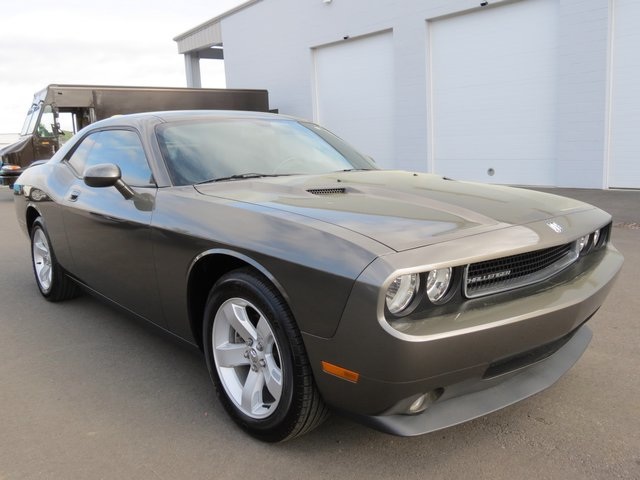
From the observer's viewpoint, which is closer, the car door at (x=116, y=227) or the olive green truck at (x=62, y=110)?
the car door at (x=116, y=227)

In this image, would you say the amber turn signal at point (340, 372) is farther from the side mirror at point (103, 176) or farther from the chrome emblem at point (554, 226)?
the side mirror at point (103, 176)

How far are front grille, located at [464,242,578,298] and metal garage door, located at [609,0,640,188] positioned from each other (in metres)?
9.24

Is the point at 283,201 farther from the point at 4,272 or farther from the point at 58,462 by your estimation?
the point at 4,272

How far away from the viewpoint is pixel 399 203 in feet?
8.53

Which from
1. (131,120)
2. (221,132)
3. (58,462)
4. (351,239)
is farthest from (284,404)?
(131,120)

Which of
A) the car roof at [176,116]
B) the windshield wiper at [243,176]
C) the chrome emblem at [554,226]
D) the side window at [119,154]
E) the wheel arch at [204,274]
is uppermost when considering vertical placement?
the car roof at [176,116]

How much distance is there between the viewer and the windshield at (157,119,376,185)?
3.23m

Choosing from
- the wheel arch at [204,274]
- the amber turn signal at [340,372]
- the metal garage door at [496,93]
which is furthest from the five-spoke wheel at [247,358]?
the metal garage door at [496,93]

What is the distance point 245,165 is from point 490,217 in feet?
5.01

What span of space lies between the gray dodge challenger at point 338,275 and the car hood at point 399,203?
0.04 feet

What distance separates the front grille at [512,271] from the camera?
7.27 ft

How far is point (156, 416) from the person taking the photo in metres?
2.84

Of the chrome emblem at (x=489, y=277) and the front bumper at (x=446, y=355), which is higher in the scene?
the chrome emblem at (x=489, y=277)

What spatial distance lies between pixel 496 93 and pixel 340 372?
37.9 feet
